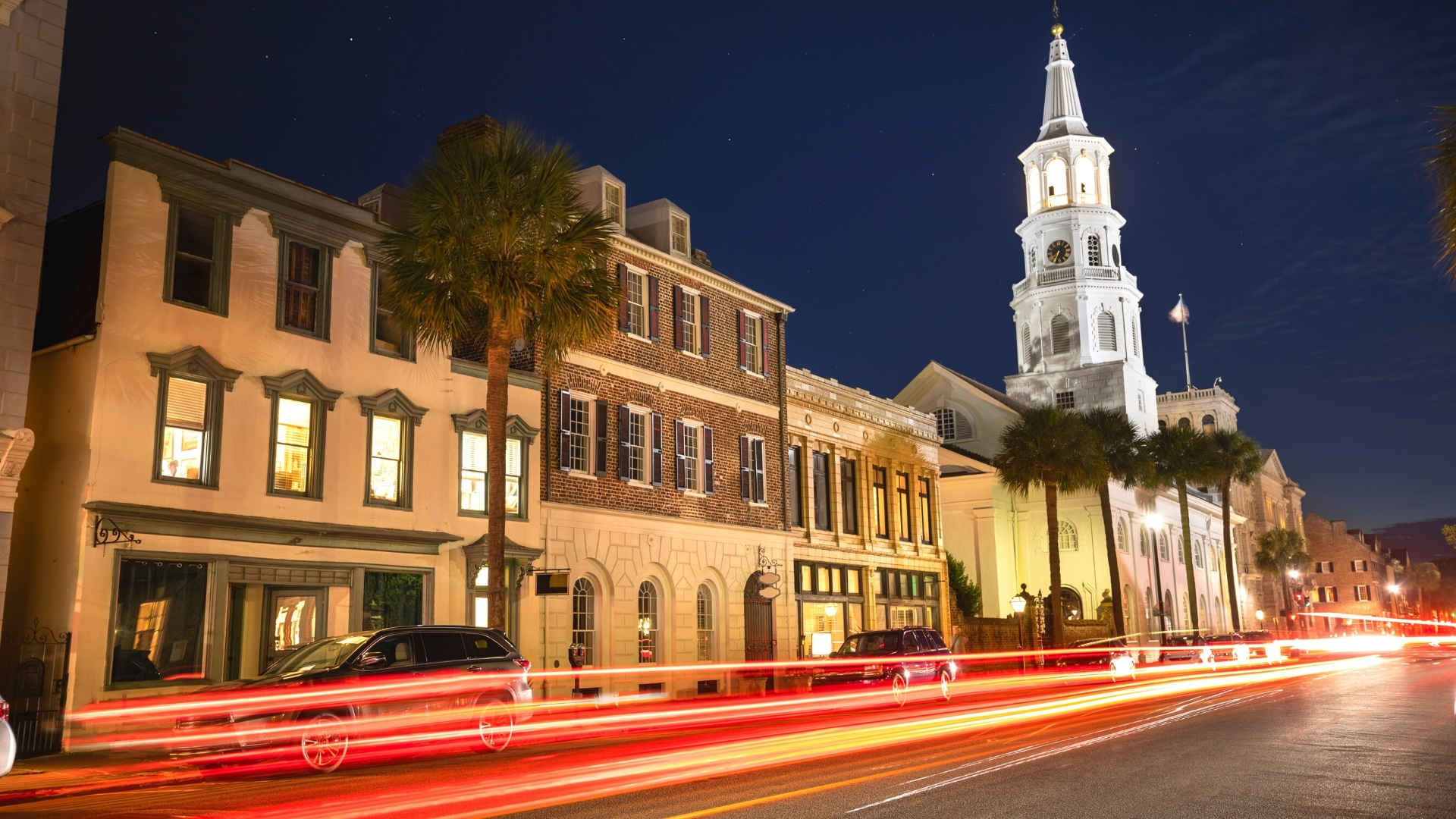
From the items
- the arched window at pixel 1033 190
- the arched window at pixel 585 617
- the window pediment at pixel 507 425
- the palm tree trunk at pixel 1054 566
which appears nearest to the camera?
the window pediment at pixel 507 425

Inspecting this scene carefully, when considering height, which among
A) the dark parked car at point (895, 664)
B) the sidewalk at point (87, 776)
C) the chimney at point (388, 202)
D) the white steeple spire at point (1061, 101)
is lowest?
the sidewalk at point (87, 776)

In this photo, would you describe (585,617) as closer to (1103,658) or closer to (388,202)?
(388,202)

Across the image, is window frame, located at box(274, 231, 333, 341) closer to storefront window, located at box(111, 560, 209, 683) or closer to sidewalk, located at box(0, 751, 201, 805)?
storefront window, located at box(111, 560, 209, 683)

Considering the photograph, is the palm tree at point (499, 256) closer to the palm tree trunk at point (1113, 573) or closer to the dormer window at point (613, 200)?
the dormer window at point (613, 200)

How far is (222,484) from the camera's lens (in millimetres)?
20750

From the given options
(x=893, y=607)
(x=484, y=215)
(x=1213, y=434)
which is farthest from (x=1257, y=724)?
(x=1213, y=434)

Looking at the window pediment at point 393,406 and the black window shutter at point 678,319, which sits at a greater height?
the black window shutter at point 678,319

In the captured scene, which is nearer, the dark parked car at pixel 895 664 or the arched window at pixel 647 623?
the dark parked car at pixel 895 664

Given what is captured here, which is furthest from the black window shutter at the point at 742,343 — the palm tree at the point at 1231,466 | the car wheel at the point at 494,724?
the palm tree at the point at 1231,466

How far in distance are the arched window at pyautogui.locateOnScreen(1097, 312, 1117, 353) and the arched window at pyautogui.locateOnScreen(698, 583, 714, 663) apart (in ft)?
164

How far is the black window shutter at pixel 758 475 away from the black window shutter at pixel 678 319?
448 cm

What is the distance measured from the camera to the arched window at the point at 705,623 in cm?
3156

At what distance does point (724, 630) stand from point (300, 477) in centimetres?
1371

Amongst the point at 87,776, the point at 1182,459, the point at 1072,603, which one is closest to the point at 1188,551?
the point at 1182,459
